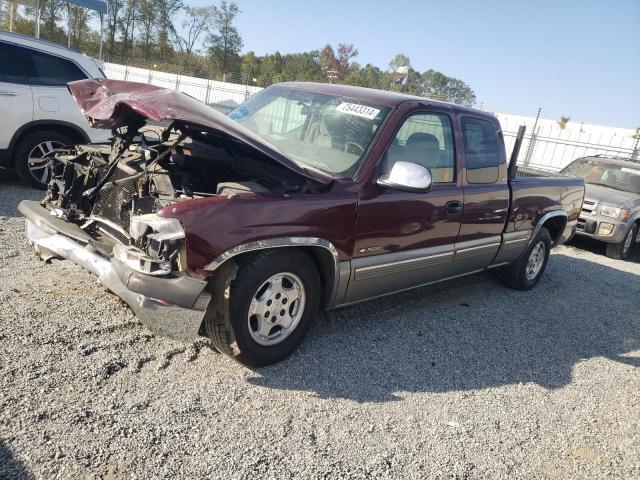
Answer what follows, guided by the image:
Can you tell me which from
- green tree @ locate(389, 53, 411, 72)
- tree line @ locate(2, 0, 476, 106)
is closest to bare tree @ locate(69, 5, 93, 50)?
tree line @ locate(2, 0, 476, 106)

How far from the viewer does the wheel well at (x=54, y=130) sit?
6.24 m

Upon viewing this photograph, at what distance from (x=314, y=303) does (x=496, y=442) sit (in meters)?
1.44

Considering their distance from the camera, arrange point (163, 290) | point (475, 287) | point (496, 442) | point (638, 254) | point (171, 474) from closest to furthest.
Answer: point (171, 474)
point (163, 290)
point (496, 442)
point (475, 287)
point (638, 254)

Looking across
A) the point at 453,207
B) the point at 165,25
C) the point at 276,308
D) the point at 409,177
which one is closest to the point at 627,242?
the point at 453,207

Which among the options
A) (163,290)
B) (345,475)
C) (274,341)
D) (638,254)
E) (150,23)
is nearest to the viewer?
(345,475)

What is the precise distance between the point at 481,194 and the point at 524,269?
1694 millimetres

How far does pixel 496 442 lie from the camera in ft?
9.93

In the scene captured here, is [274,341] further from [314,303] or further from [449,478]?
[449,478]

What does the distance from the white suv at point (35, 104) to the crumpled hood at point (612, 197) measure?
27.2ft

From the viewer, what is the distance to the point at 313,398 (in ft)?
10.2

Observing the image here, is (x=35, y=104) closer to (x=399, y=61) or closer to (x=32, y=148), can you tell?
(x=32, y=148)

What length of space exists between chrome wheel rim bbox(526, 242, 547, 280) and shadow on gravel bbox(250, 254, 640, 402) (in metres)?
0.24

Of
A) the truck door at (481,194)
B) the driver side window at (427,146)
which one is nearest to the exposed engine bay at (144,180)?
the driver side window at (427,146)

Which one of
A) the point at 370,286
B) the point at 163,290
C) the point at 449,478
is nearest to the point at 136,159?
the point at 163,290
